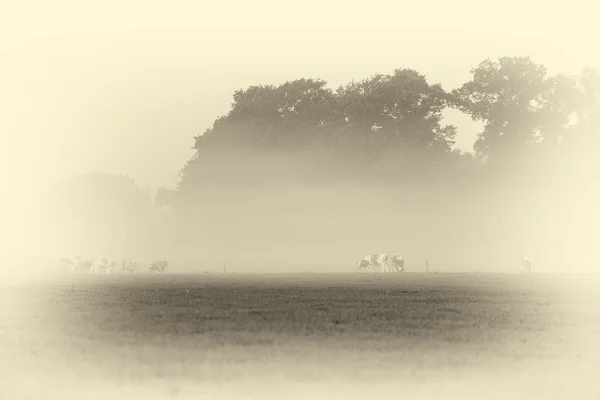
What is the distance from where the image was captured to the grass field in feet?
50.1

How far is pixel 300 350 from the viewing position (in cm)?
1898

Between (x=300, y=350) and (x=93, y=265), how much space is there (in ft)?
220

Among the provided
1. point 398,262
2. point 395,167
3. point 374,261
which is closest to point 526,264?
point 398,262

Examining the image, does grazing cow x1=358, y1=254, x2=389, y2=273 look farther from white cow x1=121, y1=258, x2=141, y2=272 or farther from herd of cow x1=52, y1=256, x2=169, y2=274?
white cow x1=121, y1=258, x2=141, y2=272

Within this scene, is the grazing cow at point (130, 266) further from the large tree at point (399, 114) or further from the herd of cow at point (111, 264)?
the large tree at point (399, 114)

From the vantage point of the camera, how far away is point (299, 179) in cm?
9200

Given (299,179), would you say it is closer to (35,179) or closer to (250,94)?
(250,94)

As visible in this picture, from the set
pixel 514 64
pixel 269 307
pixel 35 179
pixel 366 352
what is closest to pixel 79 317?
pixel 269 307

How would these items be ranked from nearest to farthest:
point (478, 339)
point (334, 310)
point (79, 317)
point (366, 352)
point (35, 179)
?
point (366, 352) < point (478, 339) < point (79, 317) < point (334, 310) < point (35, 179)

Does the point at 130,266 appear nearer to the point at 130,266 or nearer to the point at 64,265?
the point at 130,266

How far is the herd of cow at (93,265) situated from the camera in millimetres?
78688

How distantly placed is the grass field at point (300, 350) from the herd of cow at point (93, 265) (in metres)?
47.4

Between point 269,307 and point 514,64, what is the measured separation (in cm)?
6439

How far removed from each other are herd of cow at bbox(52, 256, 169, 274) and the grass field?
156 ft
